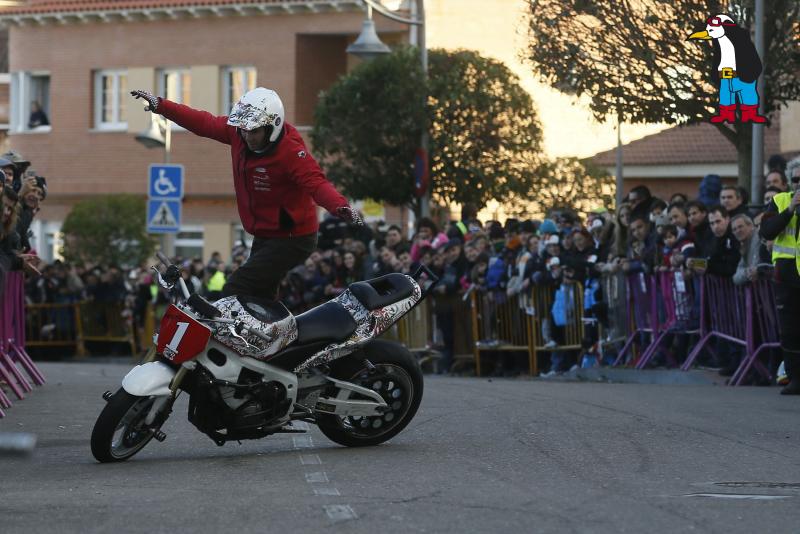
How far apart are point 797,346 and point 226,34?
3216 cm

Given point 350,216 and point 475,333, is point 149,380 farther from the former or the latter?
point 475,333

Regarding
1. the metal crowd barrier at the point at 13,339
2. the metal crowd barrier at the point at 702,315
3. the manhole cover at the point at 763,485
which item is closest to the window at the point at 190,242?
the metal crowd barrier at the point at 702,315

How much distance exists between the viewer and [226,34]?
1797 inches

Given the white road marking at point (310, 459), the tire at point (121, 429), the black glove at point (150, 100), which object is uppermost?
the black glove at point (150, 100)

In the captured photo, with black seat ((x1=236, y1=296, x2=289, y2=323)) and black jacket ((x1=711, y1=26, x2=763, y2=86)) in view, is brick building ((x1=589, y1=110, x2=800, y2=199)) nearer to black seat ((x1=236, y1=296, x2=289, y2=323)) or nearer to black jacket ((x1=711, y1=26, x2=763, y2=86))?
black jacket ((x1=711, y1=26, x2=763, y2=86))

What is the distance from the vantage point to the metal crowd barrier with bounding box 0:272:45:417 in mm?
15148

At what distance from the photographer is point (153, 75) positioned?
152 ft

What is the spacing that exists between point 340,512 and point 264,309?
2668mm

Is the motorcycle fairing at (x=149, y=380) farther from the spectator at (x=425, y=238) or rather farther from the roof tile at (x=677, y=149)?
the roof tile at (x=677, y=149)

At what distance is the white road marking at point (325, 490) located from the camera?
8.25m

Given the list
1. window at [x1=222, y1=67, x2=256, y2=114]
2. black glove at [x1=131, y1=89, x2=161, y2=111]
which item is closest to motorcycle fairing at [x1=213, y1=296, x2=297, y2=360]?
black glove at [x1=131, y1=89, x2=161, y2=111]

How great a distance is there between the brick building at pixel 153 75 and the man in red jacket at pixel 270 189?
3275cm

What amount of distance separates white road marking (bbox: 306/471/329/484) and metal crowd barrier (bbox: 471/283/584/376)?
11.6 metres

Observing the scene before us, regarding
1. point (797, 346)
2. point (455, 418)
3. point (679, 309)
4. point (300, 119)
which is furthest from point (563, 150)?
point (455, 418)
